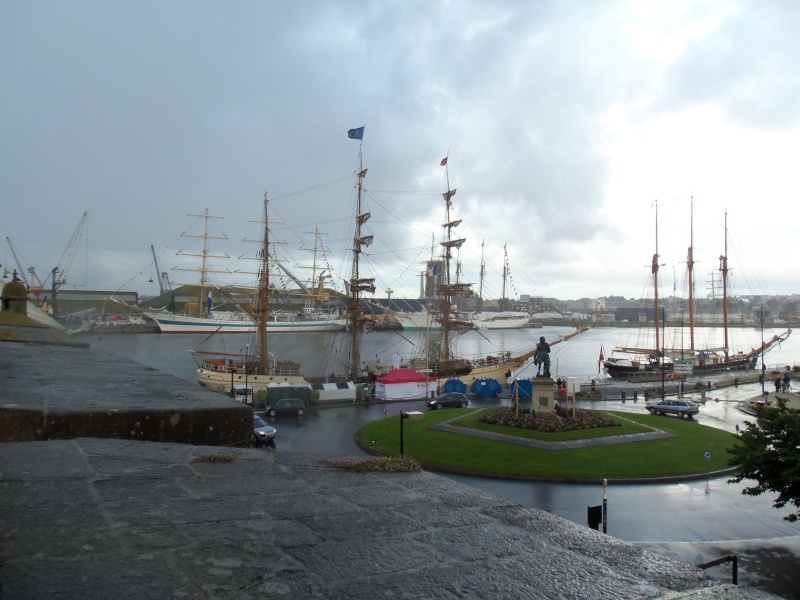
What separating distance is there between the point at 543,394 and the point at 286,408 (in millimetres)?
13794

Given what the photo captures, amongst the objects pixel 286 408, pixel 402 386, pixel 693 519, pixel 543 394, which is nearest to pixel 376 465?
pixel 693 519

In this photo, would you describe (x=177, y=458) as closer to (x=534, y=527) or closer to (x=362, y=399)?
(x=534, y=527)

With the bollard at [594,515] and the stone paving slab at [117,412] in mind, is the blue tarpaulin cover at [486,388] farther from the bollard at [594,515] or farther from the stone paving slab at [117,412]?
the stone paving slab at [117,412]

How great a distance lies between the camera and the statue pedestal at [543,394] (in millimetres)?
25047

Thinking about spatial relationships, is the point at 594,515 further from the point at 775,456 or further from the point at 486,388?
the point at 486,388

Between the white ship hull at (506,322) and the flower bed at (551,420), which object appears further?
the white ship hull at (506,322)

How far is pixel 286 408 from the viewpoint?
1220 inches

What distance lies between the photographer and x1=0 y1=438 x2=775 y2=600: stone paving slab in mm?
1779

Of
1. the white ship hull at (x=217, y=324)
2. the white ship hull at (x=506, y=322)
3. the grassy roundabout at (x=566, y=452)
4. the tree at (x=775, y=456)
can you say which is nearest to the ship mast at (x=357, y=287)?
the grassy roundabout at (x=566, y=452)

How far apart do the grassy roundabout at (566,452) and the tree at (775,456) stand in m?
4.08

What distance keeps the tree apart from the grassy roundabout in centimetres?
408

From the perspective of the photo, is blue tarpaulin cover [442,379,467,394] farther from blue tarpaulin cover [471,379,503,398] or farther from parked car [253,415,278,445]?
parked car [253,415,278,445]

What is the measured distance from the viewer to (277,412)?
101 ft

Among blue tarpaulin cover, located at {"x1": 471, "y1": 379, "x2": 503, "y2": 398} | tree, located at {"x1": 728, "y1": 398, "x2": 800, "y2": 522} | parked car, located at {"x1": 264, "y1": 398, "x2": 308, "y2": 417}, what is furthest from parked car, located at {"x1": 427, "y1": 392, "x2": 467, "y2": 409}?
tree, located at {"x1": 728, "y1": 398, "x2": 800, "y2": 522}
